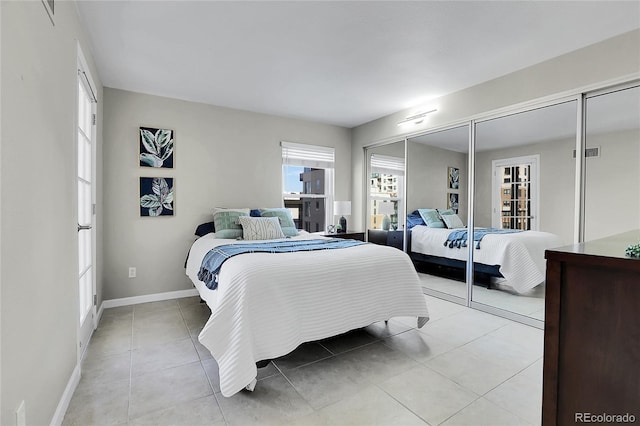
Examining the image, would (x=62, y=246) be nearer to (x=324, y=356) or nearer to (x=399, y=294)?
(x=324, y=356)

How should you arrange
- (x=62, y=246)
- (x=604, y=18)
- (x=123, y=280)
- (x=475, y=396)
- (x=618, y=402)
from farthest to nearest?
(x=123, y=280) → (x=604, y=18) → (x=475, y=396) → (x=62, y=246) → (x=618, y=402)

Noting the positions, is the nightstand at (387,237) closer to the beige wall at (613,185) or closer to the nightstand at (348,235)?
the nightstand at (348,235)

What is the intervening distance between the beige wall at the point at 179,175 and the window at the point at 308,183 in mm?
165

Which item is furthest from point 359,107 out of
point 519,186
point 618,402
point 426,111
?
point 618,402

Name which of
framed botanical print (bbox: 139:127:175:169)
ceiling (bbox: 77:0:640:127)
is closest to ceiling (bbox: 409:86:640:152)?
ceiling (bbox: 77:0:640:127)

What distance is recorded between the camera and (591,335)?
1.01m

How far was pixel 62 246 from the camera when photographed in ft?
5.70

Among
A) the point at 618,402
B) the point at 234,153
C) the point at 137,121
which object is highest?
the point at 137,121

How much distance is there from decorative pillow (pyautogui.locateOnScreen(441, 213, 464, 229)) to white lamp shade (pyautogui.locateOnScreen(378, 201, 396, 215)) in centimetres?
87

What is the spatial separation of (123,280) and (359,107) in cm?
370

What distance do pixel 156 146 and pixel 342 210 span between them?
2749mm

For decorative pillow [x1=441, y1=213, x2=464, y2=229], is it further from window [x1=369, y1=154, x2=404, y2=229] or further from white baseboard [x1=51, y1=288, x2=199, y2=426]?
white baseboard [x1=51, y1=288, x2=199, y2=426]

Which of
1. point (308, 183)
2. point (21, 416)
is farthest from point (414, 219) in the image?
point (21, 416)

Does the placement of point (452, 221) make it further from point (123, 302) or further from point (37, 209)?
point (123, 302)
